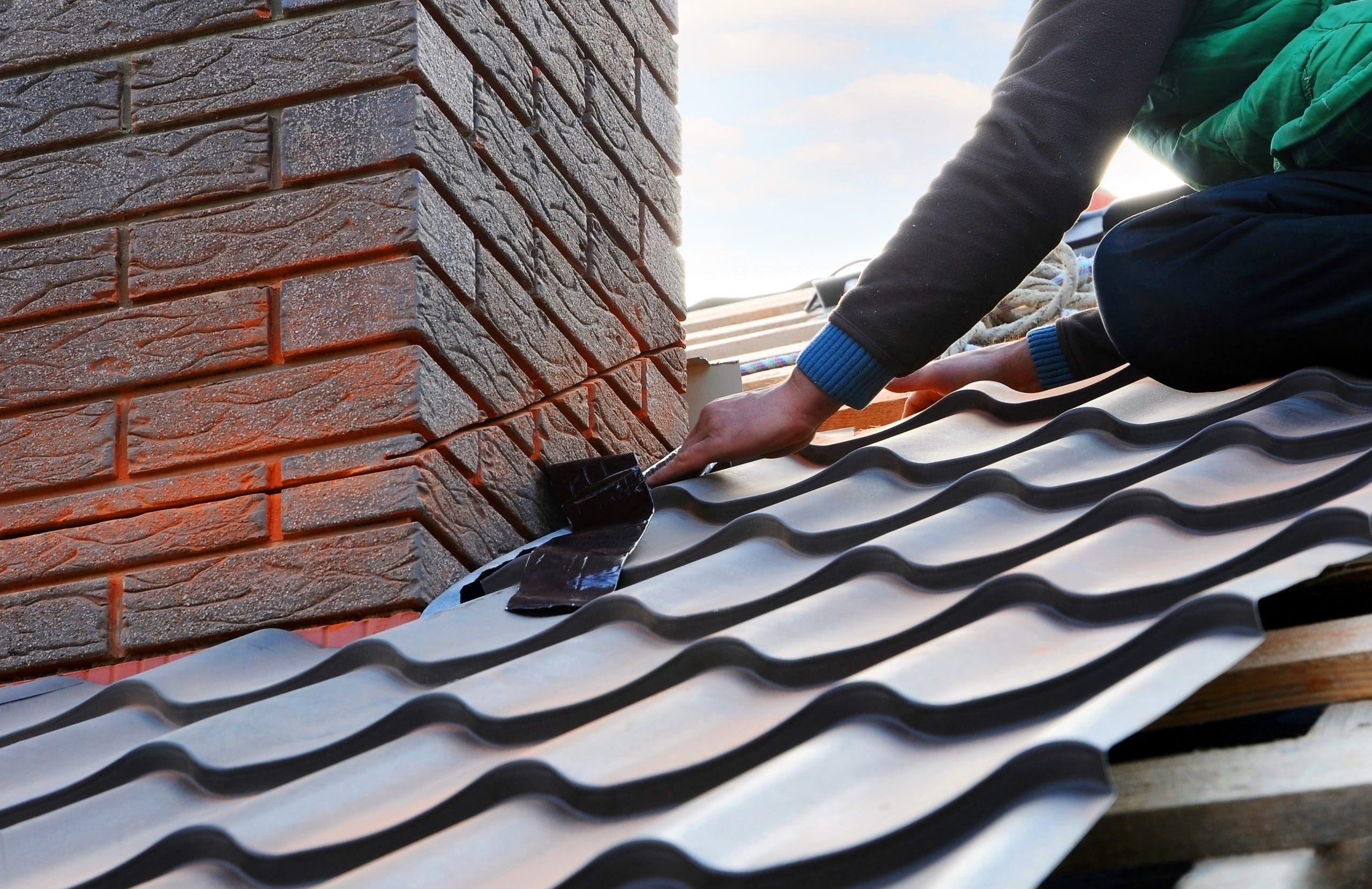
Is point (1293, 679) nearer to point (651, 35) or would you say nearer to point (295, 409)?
point (295, 409)

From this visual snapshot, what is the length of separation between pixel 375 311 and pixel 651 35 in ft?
4.12

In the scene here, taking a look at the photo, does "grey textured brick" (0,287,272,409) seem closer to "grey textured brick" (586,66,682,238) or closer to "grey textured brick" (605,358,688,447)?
"grey textured brick" (605,358,688,447)

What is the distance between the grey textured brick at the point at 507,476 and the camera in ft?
6.48

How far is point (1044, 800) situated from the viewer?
0.89 metres

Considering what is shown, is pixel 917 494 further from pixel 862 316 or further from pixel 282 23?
pixel 282 23

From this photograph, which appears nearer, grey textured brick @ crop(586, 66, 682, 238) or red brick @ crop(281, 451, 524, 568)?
red brick @ crop(281, 451, 524, 568)

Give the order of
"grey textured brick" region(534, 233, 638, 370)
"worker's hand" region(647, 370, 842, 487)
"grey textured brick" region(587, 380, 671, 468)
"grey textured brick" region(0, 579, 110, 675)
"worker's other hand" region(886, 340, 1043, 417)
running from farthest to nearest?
"worker's other hand" region(886, 340, 1043, 417) → "grey textured brick" region(587, 380, 671, 468) → "grey textured brick" region(534, 233, 638, 370) → "worker's hand" region(647, 370, 842, 487) → "grey textured brick" region(0, 579, 110, 675)

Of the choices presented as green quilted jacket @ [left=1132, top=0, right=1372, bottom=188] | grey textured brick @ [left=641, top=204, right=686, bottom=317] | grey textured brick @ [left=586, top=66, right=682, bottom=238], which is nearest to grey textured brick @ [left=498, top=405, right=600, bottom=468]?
grey textured brick @ [left=641, top=204, right=686, bottom=317]

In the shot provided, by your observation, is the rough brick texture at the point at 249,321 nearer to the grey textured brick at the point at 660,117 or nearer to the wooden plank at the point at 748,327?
the grey textured brick at the point at 660,117

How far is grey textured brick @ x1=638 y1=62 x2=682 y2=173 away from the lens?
109 inches

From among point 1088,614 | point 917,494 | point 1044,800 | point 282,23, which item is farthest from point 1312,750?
point 282,23

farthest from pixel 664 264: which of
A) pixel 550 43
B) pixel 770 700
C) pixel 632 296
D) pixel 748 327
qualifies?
pixel 748 327

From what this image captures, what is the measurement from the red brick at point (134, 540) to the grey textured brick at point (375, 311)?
0.80 ft

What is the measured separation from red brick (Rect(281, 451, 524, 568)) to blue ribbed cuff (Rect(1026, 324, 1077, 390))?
3.80 ft
